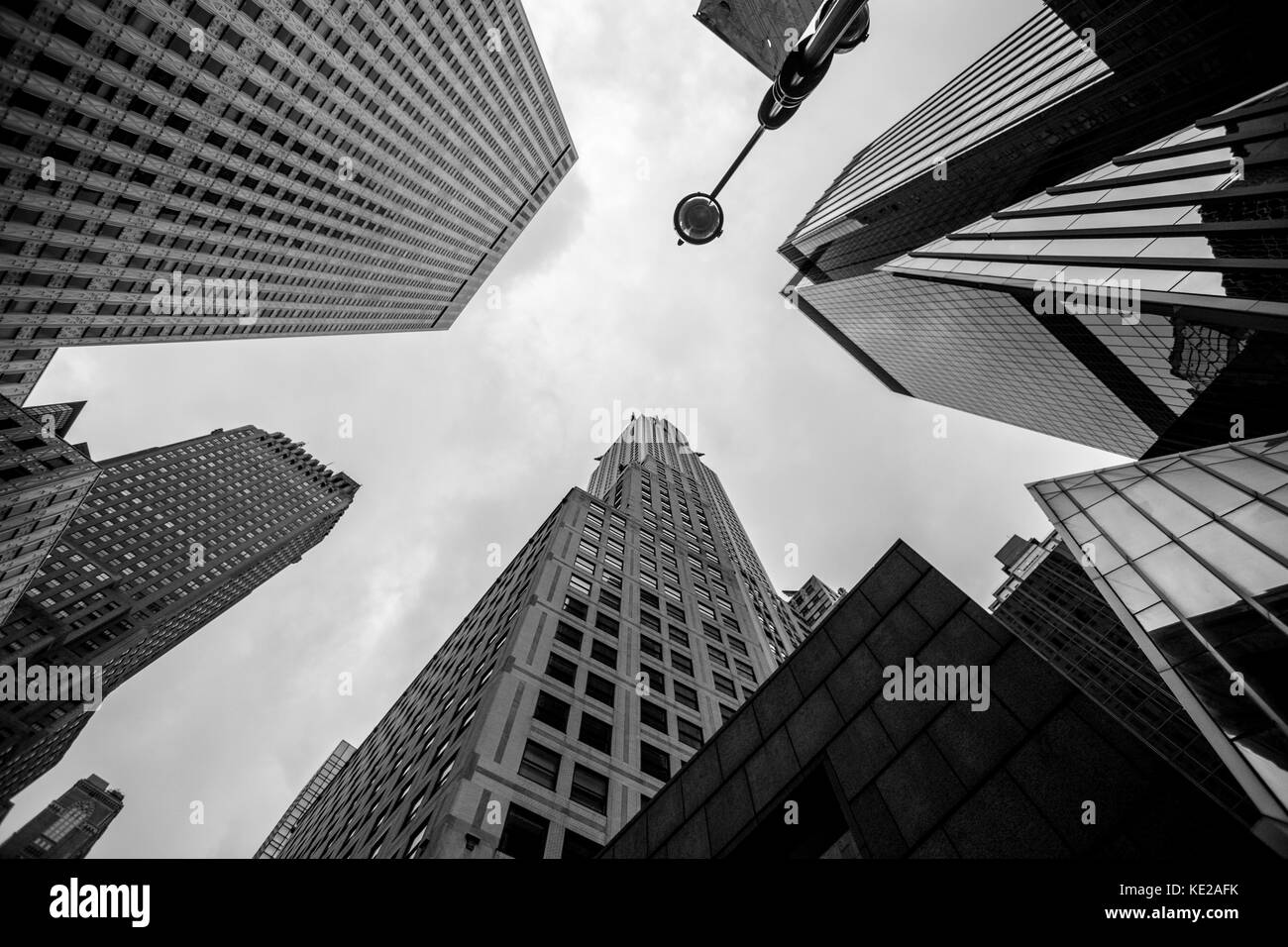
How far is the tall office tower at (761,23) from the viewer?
1672 cm

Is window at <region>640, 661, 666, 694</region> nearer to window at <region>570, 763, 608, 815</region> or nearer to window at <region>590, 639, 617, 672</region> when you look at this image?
window at <region>590, 639, 617, 672</region>

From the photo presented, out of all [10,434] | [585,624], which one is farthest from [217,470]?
[585,624]

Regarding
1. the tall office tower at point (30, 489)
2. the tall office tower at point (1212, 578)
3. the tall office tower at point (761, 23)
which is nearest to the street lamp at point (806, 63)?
the tall office tower at point (1212, 578)

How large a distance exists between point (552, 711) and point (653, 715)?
17.4ft

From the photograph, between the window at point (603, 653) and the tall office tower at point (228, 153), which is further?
the tall office tower at point (228, 153)

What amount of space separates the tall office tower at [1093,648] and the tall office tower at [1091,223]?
14.7 m

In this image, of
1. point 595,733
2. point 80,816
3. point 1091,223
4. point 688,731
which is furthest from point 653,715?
point 80,816

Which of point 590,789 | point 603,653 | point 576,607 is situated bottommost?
point 590,789

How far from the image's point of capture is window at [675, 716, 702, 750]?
2783 cm

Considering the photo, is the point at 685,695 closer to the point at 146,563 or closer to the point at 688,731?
the point at 688,731

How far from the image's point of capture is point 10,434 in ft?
199

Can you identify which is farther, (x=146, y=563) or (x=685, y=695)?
(x=146, y=563)

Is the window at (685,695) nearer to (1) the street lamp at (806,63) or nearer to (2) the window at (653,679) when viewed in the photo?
(2) the window at (653,679)

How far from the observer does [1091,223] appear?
44.2 meters
